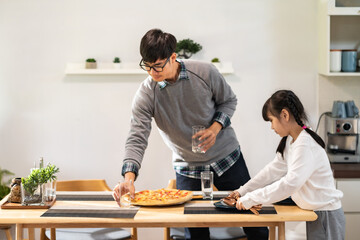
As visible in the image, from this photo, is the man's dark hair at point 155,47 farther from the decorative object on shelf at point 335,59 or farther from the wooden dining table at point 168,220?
the decorative object on shelf at point 335,59

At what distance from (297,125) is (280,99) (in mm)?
147

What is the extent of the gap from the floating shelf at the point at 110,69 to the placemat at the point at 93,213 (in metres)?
1.76

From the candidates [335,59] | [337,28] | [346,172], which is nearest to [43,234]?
[346,172]

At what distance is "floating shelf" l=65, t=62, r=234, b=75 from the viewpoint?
13.1ft

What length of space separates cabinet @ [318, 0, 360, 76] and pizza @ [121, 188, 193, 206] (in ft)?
6.02

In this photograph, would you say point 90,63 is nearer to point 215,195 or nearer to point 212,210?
point 215,195

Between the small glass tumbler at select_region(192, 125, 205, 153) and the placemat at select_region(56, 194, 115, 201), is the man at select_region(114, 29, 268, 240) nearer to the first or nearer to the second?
the small glass tumbler at select_region(192, 125, 205, 153)

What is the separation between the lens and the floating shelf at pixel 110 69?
13.1ft

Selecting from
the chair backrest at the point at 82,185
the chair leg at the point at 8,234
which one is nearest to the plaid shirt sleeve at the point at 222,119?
the chair backrest at the point at 82,185

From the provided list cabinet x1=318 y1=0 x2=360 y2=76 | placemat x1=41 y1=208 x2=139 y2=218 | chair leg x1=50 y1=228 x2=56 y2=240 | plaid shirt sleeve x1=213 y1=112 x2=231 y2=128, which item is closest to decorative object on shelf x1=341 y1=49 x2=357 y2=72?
cabinet x1=318 y1=0 x2=360 y2=76

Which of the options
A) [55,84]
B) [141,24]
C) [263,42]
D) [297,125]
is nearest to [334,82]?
[263,42]

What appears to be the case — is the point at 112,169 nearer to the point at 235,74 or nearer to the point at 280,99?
the point at 235,74

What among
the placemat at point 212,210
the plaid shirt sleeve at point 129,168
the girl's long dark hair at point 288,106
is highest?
the girl's long dark hair at point 288,106

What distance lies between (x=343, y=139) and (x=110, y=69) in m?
1.81
